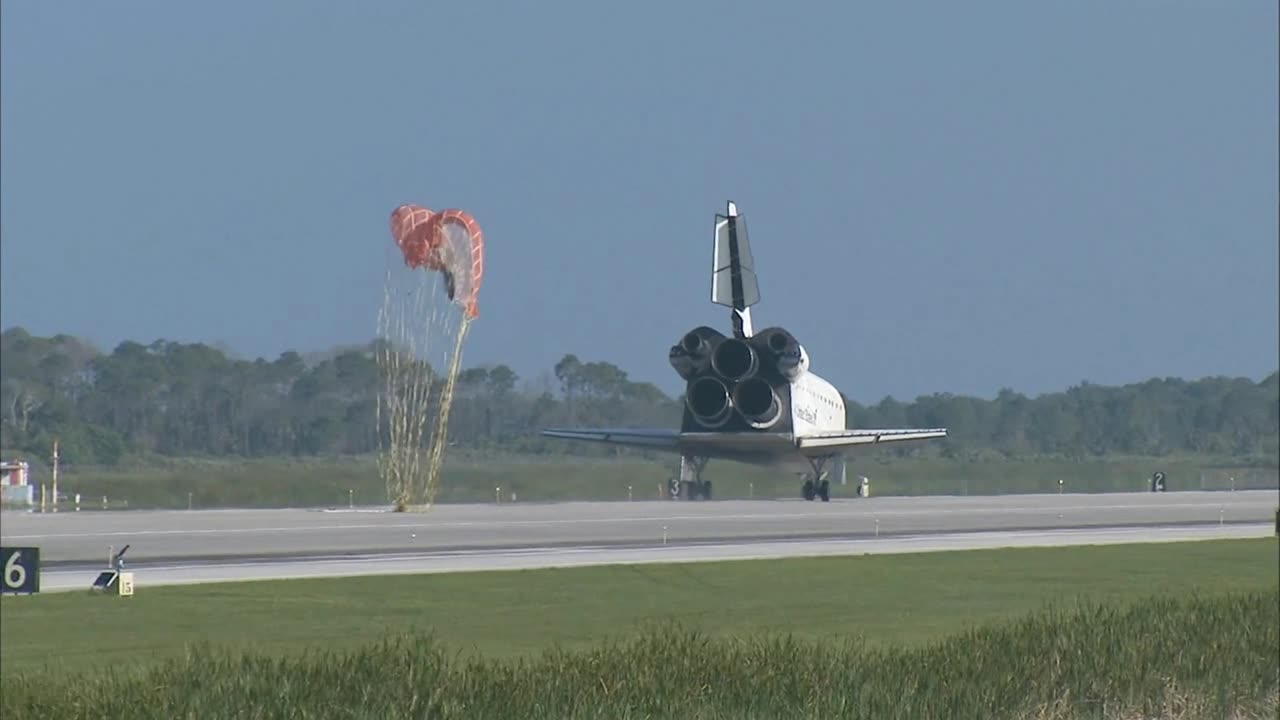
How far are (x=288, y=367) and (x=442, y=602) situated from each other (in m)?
95.1

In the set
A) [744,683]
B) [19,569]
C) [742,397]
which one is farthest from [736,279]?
[744,683]

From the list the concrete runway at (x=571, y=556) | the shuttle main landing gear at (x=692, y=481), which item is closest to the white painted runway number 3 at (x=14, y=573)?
the concrete runway at (x=571, y=556)

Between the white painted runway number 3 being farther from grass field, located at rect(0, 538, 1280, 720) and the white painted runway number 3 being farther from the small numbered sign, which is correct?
grass field, located at rect(0, 538, 1280, 720)

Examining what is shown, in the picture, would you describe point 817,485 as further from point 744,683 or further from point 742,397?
point 744,683

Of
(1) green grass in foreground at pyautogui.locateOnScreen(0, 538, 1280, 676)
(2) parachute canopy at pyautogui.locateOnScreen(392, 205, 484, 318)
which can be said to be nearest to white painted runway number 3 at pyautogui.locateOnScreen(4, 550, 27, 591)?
(1) green grass in foreground at pyautogui.locateOnScreen(0, 538, 1280, 676)

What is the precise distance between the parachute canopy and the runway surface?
20.0 feet

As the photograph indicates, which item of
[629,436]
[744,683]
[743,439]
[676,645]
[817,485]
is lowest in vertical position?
[744,683]

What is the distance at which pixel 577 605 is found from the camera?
2708 cm

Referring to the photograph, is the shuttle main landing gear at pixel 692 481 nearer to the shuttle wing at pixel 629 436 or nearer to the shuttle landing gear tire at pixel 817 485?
the shuttle wing at pixel 629 436

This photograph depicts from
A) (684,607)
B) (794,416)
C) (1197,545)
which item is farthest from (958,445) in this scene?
(684,607)

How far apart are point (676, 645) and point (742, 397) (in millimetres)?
48051

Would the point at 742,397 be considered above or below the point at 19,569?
above

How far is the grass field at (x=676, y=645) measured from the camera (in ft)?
46.9

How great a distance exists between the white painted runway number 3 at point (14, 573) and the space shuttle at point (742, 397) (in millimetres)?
42289
